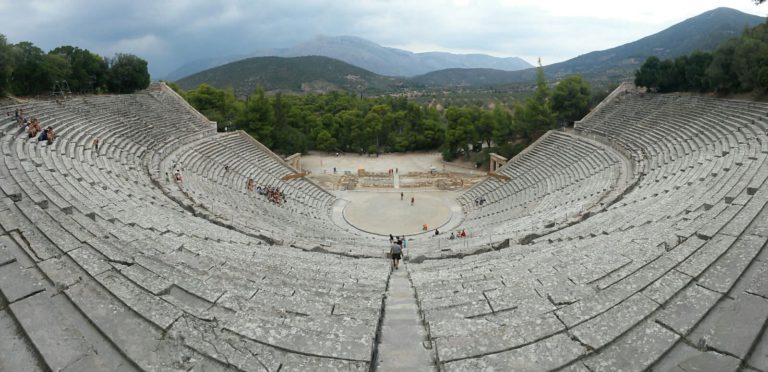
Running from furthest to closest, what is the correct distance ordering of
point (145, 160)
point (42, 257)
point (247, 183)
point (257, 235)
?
point (247, 183) < point (145, 160) < point (257, 235) < point (42, 257)

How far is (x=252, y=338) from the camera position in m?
4.48

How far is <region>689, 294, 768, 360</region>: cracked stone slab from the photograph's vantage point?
154 inches

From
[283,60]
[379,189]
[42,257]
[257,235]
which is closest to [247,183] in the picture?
[379,189]

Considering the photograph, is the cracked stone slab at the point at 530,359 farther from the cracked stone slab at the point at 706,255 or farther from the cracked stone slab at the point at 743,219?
the cracked stone slab at the point at 743,219

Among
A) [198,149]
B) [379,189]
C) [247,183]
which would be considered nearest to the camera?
[247,183]

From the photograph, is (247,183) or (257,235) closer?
(257,235)

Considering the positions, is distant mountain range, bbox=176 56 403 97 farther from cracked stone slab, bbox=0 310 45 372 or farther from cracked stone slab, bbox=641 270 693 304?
cracked stone slab, bbox=641 270 693 304

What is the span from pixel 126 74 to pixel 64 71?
17.9 ft

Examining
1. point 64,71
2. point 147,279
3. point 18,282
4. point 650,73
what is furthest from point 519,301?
point 64,71

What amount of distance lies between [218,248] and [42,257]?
12.1ft

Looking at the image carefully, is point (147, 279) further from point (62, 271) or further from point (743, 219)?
point (743, 219)

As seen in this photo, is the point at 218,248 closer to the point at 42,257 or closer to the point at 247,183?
the point at 42,257

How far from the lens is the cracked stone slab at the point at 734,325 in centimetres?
391

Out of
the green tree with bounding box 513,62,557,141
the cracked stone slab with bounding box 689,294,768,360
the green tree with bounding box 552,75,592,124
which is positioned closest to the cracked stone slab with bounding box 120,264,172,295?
the cracked stone slab with bounding box 689,294,768,360
